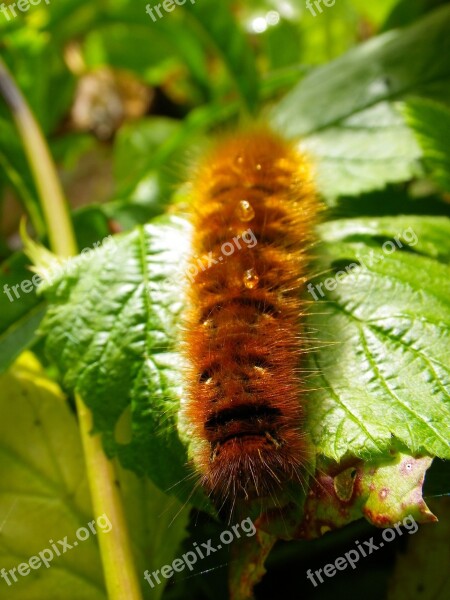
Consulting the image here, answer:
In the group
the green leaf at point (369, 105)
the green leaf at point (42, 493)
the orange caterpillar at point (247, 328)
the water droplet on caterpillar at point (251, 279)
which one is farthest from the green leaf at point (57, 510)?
the green leaf at point (369, 105)

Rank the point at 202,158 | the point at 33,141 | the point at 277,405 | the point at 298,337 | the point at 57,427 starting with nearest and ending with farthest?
the point at 277,405 < the point at 298,337 < the point at 57,427 < the point at 202,158 < the point at 33,141

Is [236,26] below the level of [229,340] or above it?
above

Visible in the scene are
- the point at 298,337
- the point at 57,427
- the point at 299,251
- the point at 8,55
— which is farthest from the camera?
the point at 8,55

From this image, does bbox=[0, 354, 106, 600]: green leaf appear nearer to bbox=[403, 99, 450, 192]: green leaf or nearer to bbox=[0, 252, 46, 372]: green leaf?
bbox=[0, 252, 46, 372]: green leaf

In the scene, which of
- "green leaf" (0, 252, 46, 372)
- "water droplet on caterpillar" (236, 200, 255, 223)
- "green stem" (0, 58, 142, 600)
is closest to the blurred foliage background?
"green leaf" (0, 252, 46, 372)

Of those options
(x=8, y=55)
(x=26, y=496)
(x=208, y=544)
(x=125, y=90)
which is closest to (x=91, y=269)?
(x=26, y=496)

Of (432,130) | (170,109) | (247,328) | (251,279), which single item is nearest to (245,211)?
(251,279)

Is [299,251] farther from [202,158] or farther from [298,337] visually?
[202,158]

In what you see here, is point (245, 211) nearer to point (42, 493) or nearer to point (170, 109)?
point (42, 493)
